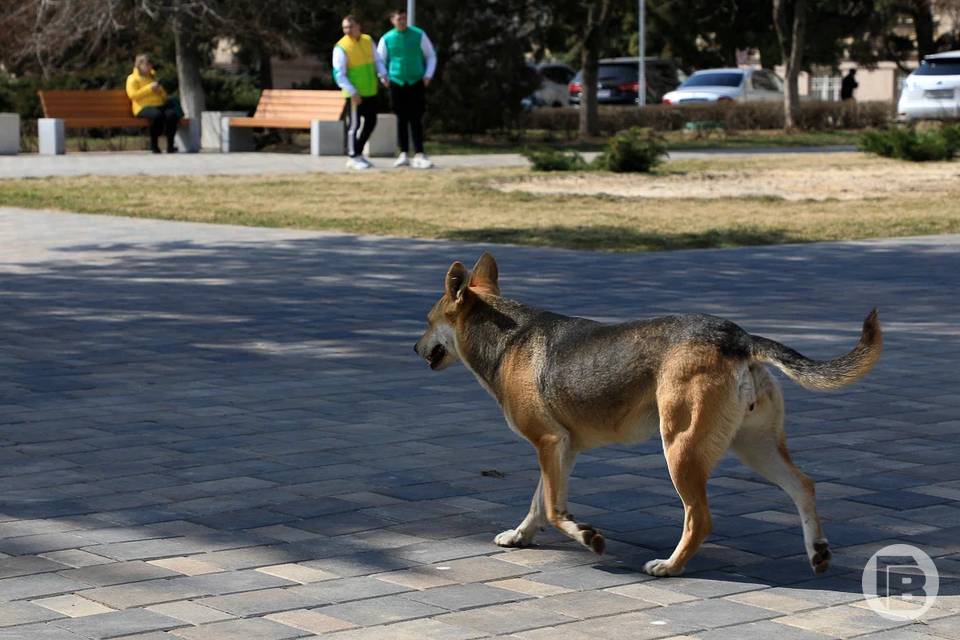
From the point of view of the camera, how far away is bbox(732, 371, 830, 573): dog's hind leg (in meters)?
5.20

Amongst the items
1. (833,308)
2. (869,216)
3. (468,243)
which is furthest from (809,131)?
(833,308)

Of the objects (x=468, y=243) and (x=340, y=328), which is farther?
(x=468, y=243)

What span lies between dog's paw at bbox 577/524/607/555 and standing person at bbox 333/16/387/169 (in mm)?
19254

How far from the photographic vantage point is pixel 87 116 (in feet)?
96.4

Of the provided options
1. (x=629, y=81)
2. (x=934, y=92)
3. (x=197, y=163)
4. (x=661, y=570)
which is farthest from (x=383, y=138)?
(x=629, y=81)

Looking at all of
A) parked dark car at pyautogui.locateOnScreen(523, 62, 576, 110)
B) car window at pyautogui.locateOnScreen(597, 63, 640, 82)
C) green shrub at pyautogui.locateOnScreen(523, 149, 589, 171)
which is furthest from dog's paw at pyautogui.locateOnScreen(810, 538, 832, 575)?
parked dark car at pyautogui.locateOnScreen(523, 62, 576, 110)

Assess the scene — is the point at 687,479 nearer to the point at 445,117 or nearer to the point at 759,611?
the point at 759,611

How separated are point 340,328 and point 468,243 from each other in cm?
456

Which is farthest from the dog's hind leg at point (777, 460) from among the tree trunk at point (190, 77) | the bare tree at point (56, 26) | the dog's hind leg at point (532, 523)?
the tree trunk at point (190, 77)

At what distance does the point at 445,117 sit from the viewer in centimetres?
3316

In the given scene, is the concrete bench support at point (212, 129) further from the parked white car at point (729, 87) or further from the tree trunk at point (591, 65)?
the parked white car at point (729, 87)

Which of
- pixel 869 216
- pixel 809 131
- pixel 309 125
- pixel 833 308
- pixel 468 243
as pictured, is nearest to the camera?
pixel 833 308

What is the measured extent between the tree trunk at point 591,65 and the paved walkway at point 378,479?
974 inches

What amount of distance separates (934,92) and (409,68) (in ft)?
55.9
